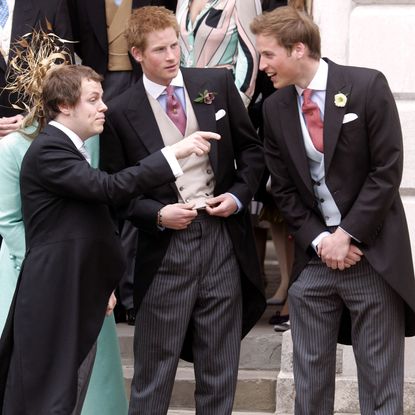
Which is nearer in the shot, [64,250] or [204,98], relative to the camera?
[64,250]

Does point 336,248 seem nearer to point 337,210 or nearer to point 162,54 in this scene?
point 337,210

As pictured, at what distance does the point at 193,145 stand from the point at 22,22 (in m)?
2.11

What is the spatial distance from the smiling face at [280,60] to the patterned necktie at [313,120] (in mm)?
89

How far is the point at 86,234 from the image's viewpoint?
216 inches

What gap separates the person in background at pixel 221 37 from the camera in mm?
7016

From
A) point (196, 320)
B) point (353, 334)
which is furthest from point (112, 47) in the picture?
point (353, 334)

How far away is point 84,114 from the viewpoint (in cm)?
555

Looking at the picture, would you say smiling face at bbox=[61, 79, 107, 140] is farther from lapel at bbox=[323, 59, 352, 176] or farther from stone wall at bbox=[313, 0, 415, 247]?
stone wall at bbox=[313, 0, 415, 247]

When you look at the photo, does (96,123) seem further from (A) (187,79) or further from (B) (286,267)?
(B) (286,267)

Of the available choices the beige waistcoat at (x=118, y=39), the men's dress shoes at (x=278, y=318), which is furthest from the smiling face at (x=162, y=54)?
the men's dress shoes at (x=278, y=318)

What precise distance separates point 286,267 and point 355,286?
1.86 m

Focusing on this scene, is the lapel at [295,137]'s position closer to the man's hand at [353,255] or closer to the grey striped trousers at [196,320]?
the man's hand at [353,255]

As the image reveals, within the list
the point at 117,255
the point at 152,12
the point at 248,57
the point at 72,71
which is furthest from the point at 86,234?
the point at 248,57

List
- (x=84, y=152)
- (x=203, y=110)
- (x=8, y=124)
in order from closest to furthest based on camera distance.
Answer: (x=84, y=152) < (x=203, y=110) < (x=8, y=124)
